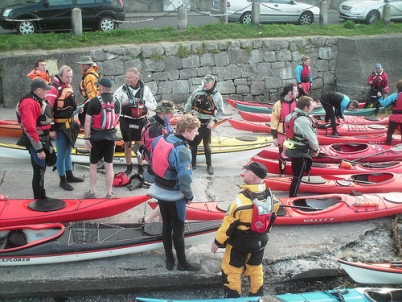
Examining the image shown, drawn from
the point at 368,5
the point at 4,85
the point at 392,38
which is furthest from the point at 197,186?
the point at 368,5

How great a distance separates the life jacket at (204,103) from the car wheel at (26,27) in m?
6.39

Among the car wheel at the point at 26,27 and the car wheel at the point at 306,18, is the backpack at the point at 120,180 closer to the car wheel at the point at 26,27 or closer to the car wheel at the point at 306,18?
the car wheel at the point at 26,27

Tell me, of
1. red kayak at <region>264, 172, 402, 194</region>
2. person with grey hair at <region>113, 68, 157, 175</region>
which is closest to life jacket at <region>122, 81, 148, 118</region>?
person with grey hair at <region>113, 68, 157, 175</region>

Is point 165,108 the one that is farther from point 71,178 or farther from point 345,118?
point 345,118

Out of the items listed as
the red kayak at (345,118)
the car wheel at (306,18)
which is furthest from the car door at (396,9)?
the red kayak at (345,118)

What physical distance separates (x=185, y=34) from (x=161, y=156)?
854cm

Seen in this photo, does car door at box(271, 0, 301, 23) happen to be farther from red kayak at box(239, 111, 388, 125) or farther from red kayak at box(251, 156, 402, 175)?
red kayak at box(251, 156, 402, 175)

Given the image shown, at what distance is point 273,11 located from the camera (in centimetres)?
1447

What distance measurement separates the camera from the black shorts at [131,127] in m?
6.36

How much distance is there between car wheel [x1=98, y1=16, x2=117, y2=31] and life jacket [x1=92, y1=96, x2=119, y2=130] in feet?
23.3

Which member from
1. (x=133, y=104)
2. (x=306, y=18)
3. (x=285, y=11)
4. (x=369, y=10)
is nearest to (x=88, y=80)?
(x=133, y=104)

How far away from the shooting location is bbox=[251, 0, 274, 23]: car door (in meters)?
14.2

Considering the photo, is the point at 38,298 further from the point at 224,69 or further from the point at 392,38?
the point at 392,38

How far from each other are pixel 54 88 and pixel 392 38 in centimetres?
1144
